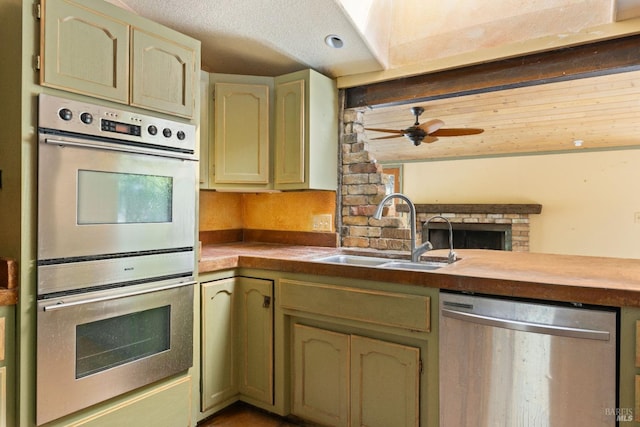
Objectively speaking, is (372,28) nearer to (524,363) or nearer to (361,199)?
(361,199)

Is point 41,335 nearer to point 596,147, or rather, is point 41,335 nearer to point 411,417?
point 411,417

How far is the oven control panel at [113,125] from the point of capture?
149 cm

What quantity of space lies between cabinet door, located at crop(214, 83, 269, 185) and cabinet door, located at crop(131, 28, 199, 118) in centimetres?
63

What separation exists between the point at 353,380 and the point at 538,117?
3667 mm

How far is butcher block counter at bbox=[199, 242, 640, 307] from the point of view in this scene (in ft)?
4.63

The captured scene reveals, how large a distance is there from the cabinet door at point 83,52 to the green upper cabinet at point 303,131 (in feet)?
3.79

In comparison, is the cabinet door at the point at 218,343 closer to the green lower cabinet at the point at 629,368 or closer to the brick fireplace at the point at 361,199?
the brick fireplace at the point at 361,199

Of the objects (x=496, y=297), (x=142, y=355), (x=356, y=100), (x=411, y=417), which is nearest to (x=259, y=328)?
(x=142, y=355)

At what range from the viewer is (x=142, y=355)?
182cm

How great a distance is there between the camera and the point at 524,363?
151 cm

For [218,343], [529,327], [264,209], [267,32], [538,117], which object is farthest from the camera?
[538,117]

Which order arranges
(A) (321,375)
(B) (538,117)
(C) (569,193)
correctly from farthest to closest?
1. (C) (569,193)
2. (B) (538,117)
3. (A) (321,375)

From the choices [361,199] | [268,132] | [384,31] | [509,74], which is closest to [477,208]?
[361,199]

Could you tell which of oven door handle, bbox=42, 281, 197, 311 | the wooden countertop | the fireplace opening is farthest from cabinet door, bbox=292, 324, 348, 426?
the fireplace opening
